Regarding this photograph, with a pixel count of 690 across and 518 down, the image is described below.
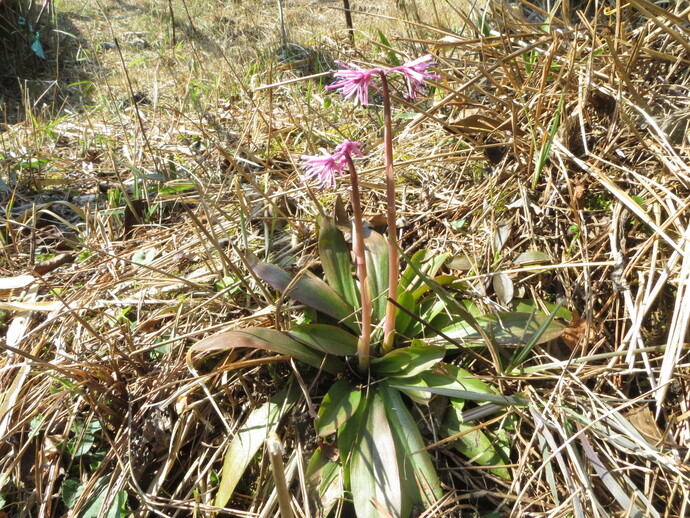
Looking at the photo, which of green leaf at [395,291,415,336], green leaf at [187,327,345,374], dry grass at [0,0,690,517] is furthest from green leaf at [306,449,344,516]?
green leaf at [395,291,415,336]

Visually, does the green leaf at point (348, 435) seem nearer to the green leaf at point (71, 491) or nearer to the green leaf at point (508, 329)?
the green leaf at point (508, 329)

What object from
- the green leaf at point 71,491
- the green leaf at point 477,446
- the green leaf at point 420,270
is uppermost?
the green leaf at point 420,270

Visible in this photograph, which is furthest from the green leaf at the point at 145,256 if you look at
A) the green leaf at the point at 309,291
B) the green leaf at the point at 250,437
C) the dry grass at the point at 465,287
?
the green leaf at the point at 250,437

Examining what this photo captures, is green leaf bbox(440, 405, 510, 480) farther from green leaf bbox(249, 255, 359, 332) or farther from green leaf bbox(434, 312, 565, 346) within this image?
green leaf bbox(249, 255, 359, 332)

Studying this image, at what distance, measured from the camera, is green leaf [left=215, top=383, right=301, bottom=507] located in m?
1.50

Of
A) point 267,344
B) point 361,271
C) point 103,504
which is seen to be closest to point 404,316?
point 361,271

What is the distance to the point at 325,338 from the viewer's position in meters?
1.68

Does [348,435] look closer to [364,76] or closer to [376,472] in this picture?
[376,472]

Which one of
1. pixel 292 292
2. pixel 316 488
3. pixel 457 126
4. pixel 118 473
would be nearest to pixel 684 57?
pixel 457 126

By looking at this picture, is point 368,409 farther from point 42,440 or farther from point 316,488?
point 42,440

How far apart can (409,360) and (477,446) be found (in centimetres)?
32

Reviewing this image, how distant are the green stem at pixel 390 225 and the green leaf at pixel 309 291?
157mm

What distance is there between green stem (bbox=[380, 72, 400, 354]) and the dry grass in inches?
13.7

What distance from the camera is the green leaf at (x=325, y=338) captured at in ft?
5.43
